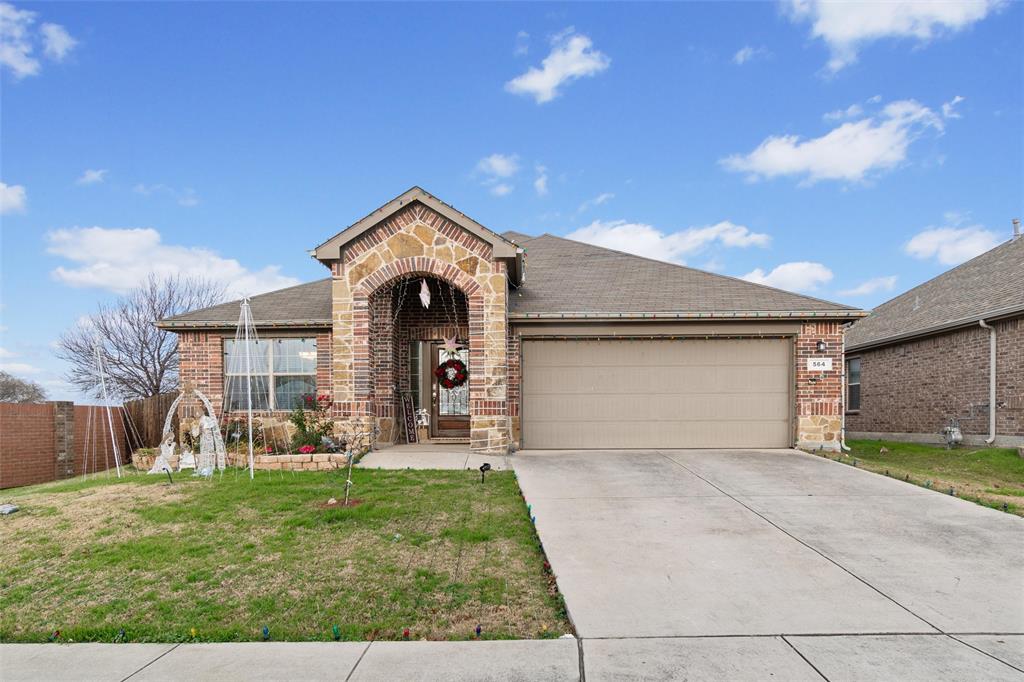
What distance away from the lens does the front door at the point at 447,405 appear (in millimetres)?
13430

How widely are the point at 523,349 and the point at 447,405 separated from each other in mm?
2734

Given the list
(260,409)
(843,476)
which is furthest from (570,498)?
(260,409)

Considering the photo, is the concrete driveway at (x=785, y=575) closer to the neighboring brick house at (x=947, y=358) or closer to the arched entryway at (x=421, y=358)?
the arched entryway at (x=421, y=358)

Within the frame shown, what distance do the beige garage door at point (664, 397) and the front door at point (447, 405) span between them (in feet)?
6.82

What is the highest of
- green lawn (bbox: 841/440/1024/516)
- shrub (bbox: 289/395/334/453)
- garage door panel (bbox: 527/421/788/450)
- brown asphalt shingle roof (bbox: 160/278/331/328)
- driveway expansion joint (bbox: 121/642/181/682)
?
brown asphalt shingle roof (bbox: 160/278/331/328)

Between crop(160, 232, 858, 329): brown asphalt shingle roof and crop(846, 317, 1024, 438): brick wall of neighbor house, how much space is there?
4414 millimetres

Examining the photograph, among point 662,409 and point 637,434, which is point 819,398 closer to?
point 662,409

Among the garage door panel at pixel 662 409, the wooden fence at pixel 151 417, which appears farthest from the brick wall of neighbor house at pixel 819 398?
the wooden fence at pixel 151 417

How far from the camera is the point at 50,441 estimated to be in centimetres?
1394

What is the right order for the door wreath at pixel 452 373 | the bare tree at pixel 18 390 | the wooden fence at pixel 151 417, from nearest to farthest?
1. the door wreath at pixel 452 373
2. the wooden fence at pixel 151 417
3. the bare tree at pixel 18 390

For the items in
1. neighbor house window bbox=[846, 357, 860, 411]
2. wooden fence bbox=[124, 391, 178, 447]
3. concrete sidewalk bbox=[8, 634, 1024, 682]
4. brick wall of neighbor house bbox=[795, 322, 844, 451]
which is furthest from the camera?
neighbor house window bbox=[846, 357, 860, 411]

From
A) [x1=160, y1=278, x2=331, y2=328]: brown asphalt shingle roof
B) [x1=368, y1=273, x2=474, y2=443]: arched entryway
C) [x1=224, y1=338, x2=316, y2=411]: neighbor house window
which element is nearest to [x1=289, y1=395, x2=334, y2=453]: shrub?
[x1=224, y1=338, x2=316, y2=411]: neighbor house window

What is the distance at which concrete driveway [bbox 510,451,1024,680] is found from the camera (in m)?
3.75

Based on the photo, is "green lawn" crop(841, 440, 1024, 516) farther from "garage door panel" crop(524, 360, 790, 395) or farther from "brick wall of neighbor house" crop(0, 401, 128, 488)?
"brick wall of neighbor house" crop(0, 401, 128, 488)
